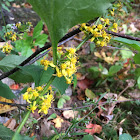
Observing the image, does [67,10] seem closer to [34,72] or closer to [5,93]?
[34,72]

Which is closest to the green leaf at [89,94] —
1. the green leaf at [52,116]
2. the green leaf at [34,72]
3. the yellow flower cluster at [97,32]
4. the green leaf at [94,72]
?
the green leaf at [94,72]

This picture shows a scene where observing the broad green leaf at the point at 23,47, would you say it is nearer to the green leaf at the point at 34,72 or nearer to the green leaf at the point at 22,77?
the green leaf at the point at 22,77

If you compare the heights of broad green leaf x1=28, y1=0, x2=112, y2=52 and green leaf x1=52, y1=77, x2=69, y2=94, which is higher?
broad green leaf x1=28, y1=0, x2=112, y2=52

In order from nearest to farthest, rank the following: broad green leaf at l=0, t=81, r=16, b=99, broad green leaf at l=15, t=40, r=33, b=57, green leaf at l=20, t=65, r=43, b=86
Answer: green leaf at l=20, t=65, r=43, b=86, broad green leaf at l=0, t=81, r=16, b=99, broad green leaf at l=15, t=40, r=33, b=57

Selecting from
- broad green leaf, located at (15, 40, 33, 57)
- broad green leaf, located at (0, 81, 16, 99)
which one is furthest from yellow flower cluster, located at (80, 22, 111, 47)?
broad green leaf, located at (15, 40, 33, 57)

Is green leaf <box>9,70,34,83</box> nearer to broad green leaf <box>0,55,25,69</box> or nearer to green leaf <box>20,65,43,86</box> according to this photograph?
broad green leaf <box>0,55,25,69</box>

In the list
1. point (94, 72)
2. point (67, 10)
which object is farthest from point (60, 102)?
point (67, 10)

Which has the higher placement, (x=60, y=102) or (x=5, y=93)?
(x=5, y=93)

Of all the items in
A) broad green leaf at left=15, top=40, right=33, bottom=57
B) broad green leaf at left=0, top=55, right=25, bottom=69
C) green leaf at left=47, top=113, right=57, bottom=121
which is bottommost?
green leaf at left=47, top=113, right=57, bottom=121

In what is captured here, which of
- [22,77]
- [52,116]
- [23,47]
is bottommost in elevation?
[52,116]
